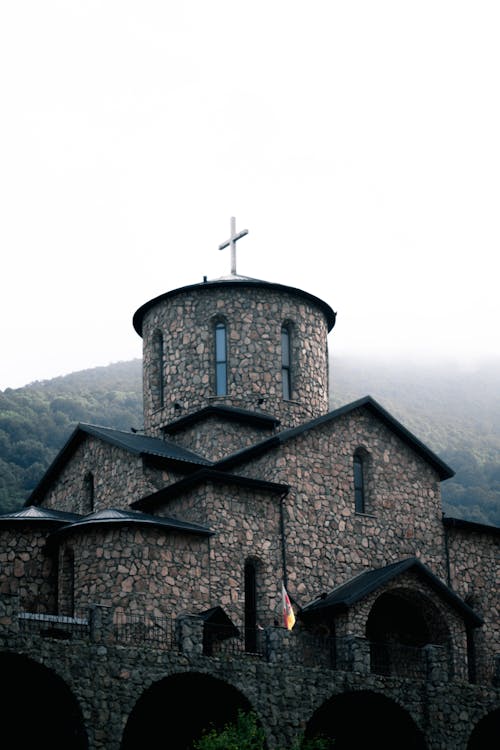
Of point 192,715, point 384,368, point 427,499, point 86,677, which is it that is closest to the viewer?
point 86,677

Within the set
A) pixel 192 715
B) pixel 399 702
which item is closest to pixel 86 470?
pixel 192 715

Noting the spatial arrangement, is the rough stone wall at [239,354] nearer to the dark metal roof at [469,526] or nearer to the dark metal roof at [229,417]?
the dark metal roof at [229,417]

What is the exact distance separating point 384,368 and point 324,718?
80.0 metres

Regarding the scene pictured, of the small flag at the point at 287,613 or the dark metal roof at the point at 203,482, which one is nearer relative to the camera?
the small flag at the point at 287,613

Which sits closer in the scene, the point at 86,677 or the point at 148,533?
the point at 86,677

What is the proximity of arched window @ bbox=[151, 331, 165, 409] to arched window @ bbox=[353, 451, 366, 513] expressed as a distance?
5.85 metres

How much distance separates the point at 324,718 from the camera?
1000 inches

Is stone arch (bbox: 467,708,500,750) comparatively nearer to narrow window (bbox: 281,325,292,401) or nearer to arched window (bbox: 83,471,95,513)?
narrow window (bbox: 281,325,292,401)

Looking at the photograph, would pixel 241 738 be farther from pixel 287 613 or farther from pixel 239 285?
pixel 239 285

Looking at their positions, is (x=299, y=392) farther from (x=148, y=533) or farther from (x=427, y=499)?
(x=148, y=533)

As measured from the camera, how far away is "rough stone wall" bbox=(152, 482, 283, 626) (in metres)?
25.5

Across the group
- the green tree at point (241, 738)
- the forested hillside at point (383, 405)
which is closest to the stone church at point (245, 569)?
the green tree at point (241, 738)

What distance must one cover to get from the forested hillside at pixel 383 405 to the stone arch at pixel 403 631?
2270cm

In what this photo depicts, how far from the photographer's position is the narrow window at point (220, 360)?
31422 mm
